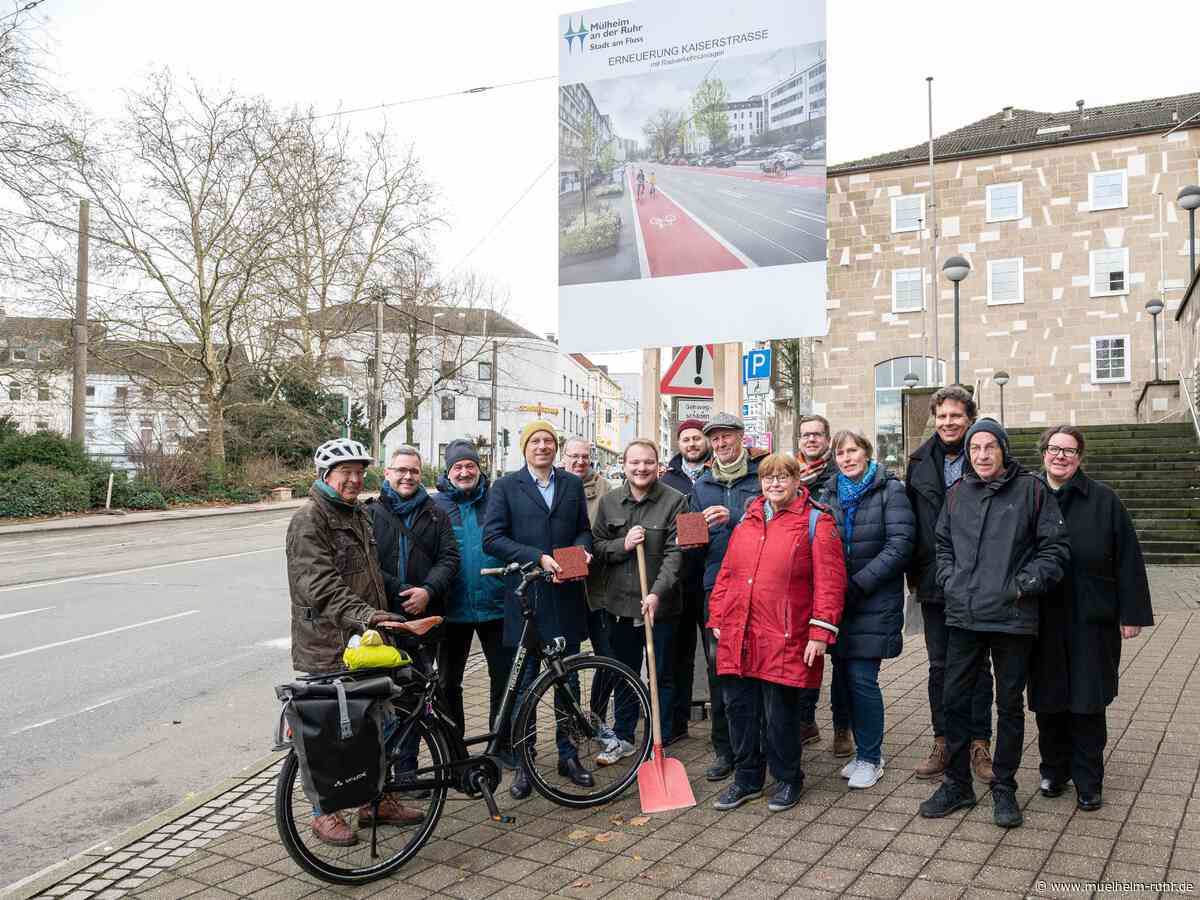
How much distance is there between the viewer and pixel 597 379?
10475 cm

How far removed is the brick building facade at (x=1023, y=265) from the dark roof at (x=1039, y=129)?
109mm

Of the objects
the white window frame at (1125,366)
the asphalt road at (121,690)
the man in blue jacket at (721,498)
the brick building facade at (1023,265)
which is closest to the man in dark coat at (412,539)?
the man in blue jacket at (721,498)

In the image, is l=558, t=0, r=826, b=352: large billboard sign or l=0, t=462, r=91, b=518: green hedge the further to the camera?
→ l=0, t=462, r=91, b=518: green hedge

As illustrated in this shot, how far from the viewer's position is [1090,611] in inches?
179

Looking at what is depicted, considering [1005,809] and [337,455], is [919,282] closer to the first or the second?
[1005,809]

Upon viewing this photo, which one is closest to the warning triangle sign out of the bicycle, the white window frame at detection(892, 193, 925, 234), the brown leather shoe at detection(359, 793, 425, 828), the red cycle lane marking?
the red cycle lane marking

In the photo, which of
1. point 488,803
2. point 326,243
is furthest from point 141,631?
point 326,243

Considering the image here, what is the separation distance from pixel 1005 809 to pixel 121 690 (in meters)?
6.65

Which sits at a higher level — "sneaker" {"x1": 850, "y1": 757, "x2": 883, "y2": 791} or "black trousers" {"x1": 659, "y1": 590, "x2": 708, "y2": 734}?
"black trousers" {"x1": 659, "y1": 590, "x2": 708, "y2": 734}

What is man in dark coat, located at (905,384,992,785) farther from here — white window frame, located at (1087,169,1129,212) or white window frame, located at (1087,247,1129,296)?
white window frame, located at (1087,169,1129,212)

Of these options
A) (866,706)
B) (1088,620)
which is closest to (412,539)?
(866,706)

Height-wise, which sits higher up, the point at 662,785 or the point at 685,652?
the point at 685,652

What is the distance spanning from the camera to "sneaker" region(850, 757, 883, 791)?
4969mm

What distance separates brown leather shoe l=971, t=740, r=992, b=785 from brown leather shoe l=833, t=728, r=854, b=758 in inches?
27.0
